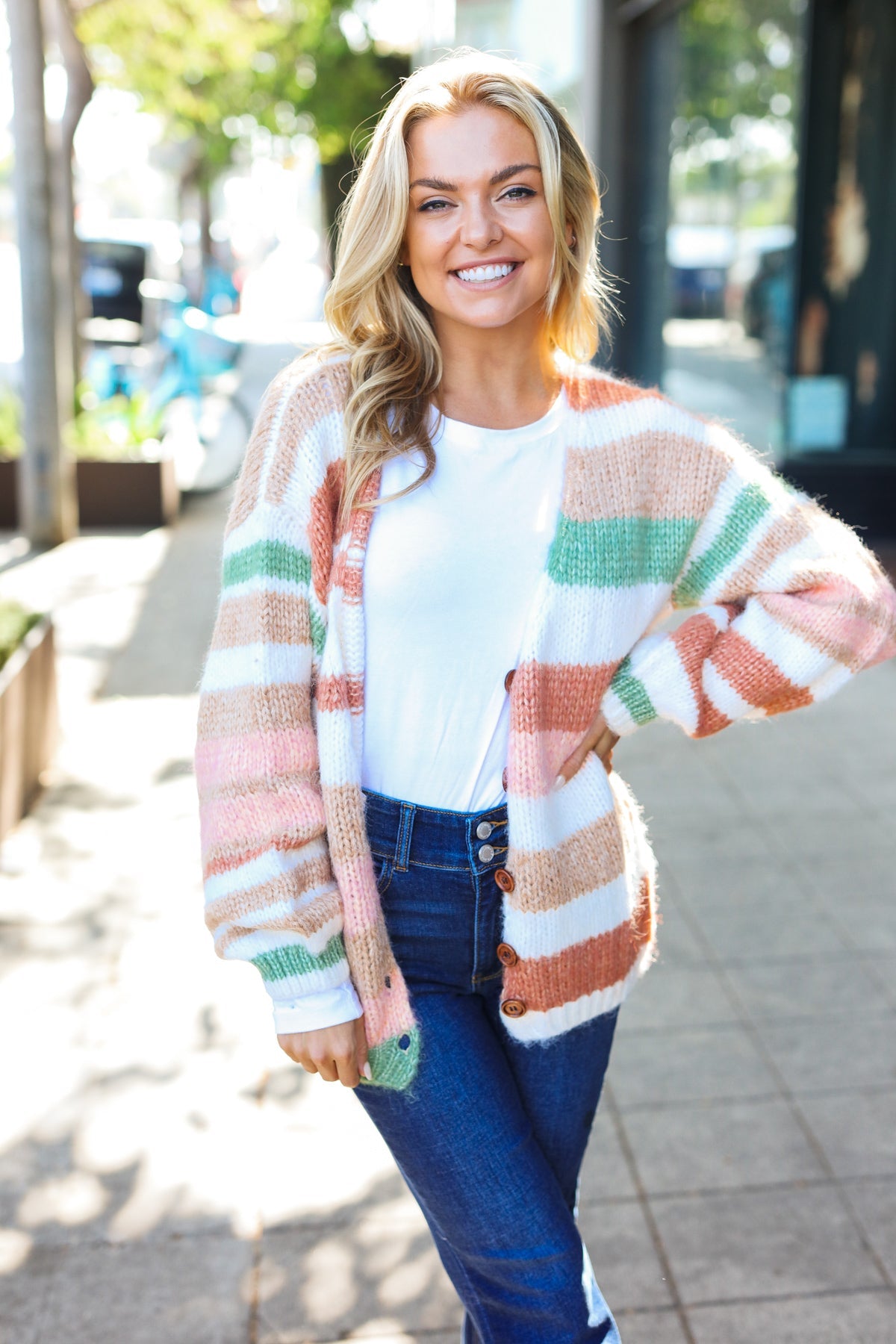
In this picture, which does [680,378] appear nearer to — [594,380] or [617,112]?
[617,112]

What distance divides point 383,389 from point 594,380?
394mm

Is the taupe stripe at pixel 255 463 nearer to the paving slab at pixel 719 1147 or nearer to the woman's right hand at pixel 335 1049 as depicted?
the woman's right hand at pixel 335 1049

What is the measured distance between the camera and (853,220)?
9086 mm

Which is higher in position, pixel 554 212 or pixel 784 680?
pixel 554 212

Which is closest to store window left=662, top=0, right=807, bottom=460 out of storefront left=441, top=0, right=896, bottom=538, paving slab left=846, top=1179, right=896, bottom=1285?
storefront left=441, top=0, right=896, bottom=538

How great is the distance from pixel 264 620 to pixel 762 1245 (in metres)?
1.88

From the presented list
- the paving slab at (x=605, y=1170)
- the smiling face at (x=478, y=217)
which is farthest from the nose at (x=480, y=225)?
the paving slab at (x=605, y=1170)

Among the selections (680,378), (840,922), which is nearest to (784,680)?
(840,922)

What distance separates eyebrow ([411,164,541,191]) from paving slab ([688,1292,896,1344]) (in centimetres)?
215

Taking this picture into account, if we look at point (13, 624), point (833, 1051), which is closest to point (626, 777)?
point (833, 1051)

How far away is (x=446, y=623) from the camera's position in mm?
1983

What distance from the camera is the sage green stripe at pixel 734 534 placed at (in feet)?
7.06

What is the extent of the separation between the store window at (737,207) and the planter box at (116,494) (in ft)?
12.9

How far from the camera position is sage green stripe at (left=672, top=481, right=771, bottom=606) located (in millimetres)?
2152
